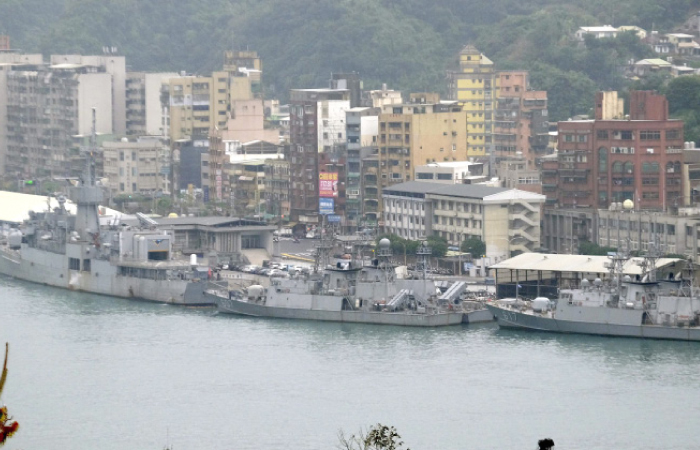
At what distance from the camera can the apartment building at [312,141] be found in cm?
7381

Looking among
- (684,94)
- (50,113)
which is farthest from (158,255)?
(50,113)

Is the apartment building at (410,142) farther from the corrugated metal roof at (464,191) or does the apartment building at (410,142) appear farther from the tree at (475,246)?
the tree at (475,246)

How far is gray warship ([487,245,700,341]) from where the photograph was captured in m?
49.1

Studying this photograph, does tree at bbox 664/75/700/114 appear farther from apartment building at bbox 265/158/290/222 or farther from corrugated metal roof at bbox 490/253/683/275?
corrugated metal roof at bbox 490/253/683/275

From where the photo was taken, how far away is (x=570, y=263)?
2146 inches

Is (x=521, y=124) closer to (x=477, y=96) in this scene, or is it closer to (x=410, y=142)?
(x=477, y=96)

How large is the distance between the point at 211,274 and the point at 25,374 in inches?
560

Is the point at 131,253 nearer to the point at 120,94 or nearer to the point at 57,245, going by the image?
the point at 57,245

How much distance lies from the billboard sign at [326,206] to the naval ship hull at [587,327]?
2056 centimetres

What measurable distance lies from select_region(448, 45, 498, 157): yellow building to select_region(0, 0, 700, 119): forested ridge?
535 cm

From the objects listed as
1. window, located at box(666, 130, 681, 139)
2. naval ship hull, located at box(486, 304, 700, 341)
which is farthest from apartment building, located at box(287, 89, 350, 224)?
naval ship hull, located at box(486, 304, 700, 341)

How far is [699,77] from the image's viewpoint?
247ft

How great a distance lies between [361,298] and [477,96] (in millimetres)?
32191

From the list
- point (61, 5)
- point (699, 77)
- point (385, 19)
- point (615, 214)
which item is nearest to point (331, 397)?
point (615, 214)
